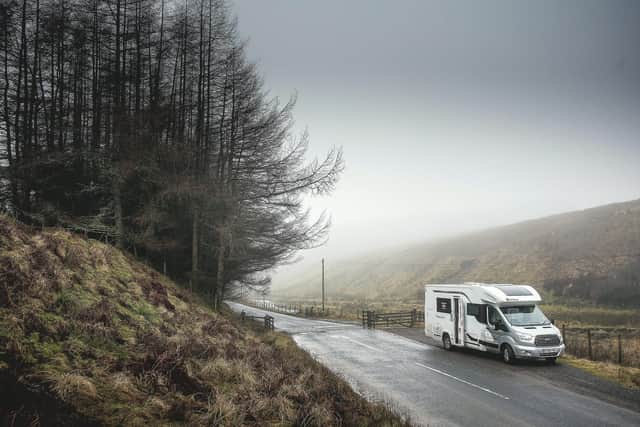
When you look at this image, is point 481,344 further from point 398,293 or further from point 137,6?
point 398,293

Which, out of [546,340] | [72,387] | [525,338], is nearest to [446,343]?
[525,338]

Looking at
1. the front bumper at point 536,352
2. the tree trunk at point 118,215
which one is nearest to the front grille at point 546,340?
the front bumper at point 536,352

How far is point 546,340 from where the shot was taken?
14930 mm

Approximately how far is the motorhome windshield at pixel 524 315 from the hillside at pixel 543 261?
144 feet

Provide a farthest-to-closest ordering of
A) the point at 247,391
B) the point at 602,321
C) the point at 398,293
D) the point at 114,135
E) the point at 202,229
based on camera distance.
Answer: the point at 398,293, the point at 602,321, the point at 202,229, the point at 114,135, the point at 247,391

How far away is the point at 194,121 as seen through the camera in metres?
21.2

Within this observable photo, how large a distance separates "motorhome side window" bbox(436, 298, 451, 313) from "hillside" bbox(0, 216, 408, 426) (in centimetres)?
953

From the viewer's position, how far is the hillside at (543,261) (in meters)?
59.8

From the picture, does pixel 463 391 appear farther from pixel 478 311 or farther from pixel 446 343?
pixel 446 343

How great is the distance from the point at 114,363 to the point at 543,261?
82.3 m

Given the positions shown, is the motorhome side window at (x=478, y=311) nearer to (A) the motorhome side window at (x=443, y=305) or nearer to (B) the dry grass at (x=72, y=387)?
(A) the motorhome side window at (x=443, y=305)

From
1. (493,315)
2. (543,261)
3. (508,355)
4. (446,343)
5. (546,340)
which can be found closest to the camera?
(546,340)

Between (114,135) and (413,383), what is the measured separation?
539 inches

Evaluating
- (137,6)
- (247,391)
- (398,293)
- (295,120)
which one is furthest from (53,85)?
(398,293)
